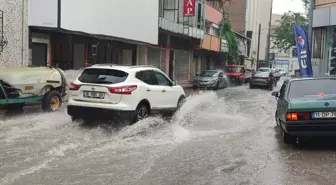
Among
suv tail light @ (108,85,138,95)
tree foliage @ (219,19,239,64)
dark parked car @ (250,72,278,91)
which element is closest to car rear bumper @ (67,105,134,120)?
suv tail light @ (108,85,138,95)

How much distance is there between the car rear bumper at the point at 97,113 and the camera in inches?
377

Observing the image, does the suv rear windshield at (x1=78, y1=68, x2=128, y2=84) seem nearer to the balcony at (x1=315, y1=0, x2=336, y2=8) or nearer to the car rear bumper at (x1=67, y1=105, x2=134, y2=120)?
the car rear bumper at (x1=67, y1=105, x2=134, y2=120)

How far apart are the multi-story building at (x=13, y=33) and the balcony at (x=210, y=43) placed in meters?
21.8

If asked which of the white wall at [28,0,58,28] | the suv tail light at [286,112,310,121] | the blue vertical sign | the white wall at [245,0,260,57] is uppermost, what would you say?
the white wall at [245,0,260,57]

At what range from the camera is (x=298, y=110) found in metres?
7.79

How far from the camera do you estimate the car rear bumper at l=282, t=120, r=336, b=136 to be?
303 inches

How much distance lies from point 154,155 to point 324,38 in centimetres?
1578

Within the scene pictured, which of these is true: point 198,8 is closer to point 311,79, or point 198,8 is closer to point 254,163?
point 311,79

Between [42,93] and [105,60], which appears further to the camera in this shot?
[105,60]

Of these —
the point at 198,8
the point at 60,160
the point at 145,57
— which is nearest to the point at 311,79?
the point at 60,160

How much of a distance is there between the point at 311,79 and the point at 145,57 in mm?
19539

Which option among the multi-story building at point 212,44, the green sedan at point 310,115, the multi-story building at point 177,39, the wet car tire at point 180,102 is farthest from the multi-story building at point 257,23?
Answer: the green sedan at point 310,115

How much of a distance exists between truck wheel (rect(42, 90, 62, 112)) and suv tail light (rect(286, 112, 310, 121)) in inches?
283

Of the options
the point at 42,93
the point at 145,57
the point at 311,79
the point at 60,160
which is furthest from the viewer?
the point at 145,57
